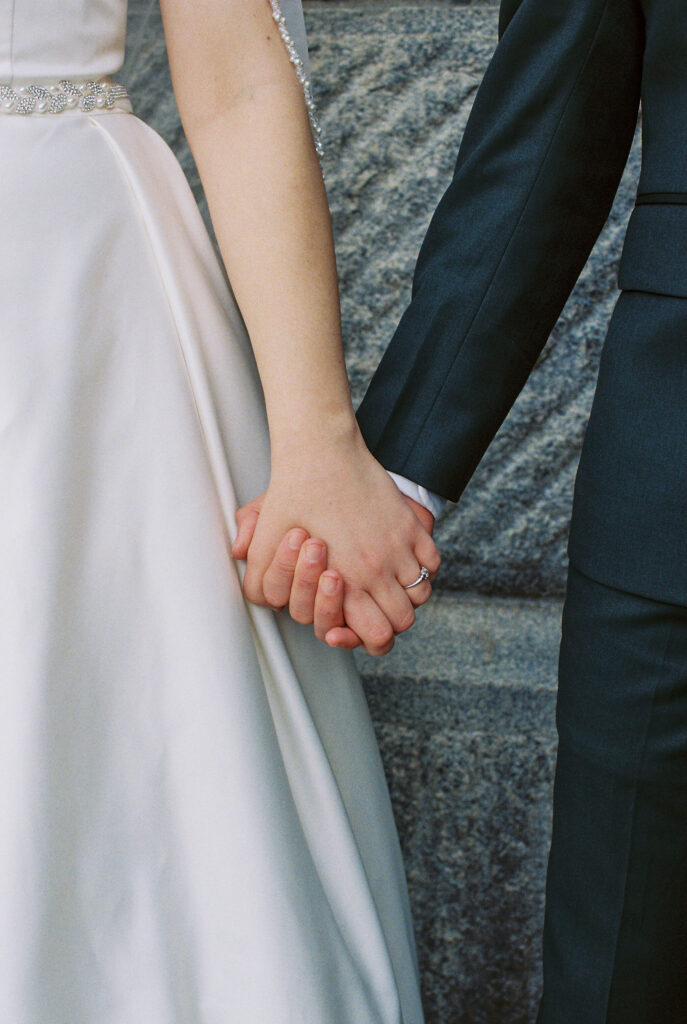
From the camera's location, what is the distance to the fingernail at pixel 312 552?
35.5 inches

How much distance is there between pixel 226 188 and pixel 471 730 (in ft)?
3.10

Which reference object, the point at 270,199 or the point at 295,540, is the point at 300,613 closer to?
the point at 295,540

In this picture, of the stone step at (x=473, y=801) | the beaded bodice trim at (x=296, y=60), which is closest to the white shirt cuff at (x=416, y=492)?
the beaded bodice trim at (x=296, y=60)

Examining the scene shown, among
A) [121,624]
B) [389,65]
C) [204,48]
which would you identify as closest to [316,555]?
[121,624]

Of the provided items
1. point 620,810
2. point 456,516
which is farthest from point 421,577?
point 456,516

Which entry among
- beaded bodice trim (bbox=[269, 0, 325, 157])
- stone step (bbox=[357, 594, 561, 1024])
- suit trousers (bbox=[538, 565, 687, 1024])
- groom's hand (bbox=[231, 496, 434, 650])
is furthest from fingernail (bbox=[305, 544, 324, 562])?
stone step (bbox=[357, 594, 561, 1024])

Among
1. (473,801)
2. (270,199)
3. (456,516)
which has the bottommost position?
(473,801)

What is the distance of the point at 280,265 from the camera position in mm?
912

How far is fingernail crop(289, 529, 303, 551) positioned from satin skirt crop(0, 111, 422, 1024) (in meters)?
0.06

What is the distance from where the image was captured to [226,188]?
3.01 feet

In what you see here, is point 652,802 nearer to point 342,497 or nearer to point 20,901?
point 342,497

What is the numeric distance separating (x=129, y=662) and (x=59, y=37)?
1.75 ft

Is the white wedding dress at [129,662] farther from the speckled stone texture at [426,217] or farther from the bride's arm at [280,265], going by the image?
the speckled stone texture at [426,217]

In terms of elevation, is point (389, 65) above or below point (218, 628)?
above
